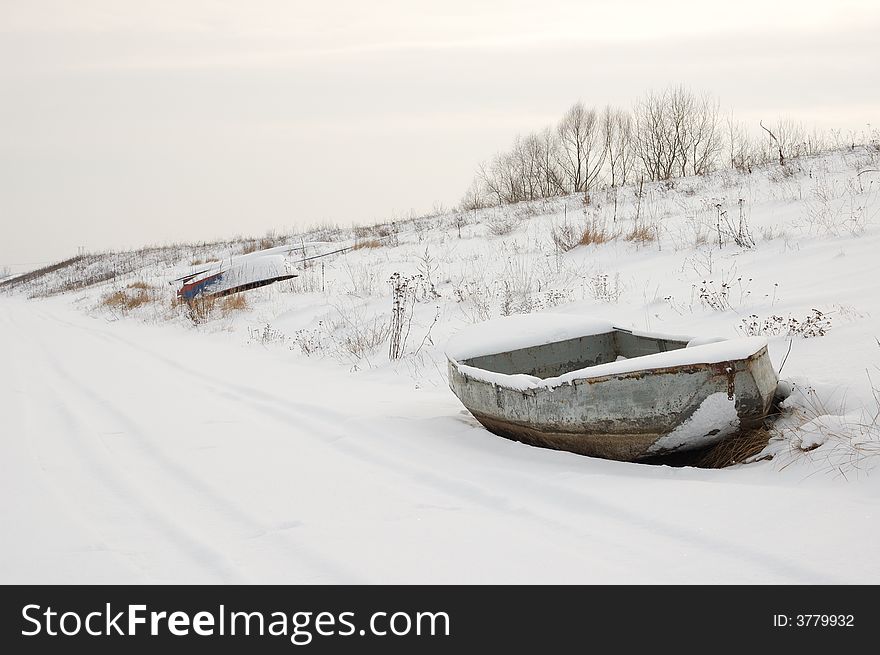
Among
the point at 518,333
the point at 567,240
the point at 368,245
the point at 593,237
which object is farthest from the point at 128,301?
the point at 518,333

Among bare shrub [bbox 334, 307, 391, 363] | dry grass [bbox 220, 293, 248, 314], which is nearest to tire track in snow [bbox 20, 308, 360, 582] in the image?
bare shrub [bbox 334, 307, 391, 363]

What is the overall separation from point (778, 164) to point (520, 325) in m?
14.2

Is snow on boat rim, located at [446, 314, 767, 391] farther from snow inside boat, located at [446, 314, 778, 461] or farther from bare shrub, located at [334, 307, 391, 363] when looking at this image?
bare shrub, located at [334, 307, 391, 363]

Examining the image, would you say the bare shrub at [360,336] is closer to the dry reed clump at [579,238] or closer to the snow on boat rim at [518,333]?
the snow on boat rim at [518,333]

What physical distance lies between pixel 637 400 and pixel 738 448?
668 millimetres

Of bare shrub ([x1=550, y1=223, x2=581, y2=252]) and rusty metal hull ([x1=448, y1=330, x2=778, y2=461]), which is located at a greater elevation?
bare shrub ([x1=550, y1=223, x2=581, y2=252])

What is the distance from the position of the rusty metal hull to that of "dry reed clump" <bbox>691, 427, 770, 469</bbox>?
81 mm

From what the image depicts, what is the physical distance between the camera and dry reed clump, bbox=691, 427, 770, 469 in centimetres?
387

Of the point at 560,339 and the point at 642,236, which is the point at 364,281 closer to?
the point at 642,236

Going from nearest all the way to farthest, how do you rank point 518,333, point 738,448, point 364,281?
point 738,448
point 518,333
point 364,281

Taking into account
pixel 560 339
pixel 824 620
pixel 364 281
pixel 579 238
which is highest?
pixel 579 238

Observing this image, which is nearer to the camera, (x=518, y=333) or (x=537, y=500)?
(x=537, y=500)

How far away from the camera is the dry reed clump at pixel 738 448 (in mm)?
3871

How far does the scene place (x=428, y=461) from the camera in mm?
4254
